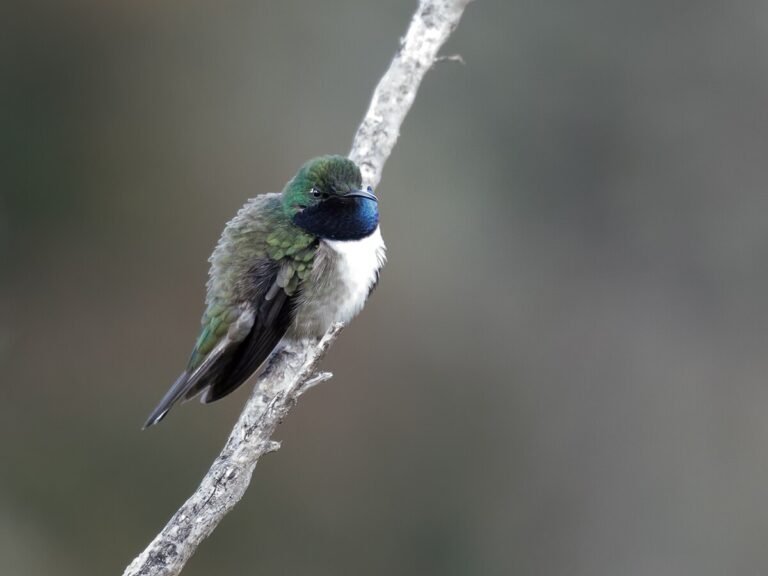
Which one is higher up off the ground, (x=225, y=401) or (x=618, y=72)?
(x=618, y=72)

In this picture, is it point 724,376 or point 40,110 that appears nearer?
point 40,110

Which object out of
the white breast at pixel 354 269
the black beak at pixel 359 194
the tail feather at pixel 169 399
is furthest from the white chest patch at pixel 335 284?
the tail feather at pixel 169 399

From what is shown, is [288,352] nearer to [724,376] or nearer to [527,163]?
[527,163]

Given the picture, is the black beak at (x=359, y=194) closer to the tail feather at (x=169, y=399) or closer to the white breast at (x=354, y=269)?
the white breast at (x=354, y=269)

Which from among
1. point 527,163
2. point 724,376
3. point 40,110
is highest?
point 40,110

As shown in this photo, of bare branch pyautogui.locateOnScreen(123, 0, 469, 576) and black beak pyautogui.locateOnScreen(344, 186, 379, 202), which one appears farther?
black beak pyautogui.locateOnScreen(344, 186, 379, 202)

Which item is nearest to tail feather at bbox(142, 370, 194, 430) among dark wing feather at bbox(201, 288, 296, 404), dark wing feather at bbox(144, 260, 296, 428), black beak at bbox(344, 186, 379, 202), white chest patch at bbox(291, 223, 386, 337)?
dark wing feather at bbox(144, 260, 296, 428)

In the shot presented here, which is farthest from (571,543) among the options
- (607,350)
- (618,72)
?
(618,72)

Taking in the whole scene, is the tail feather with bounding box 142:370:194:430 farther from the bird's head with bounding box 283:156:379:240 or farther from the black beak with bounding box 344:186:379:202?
the black beak with bounding box 344:186:379:202
